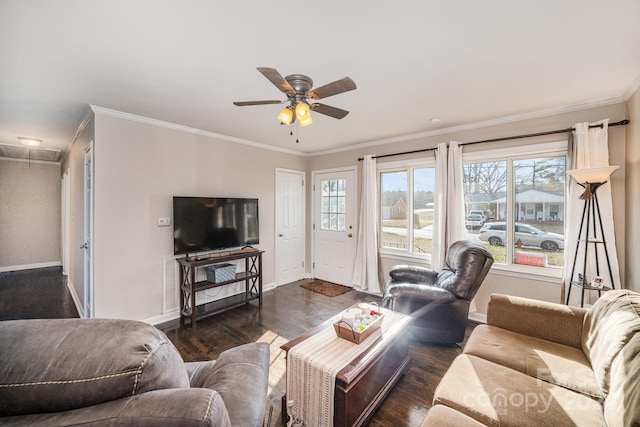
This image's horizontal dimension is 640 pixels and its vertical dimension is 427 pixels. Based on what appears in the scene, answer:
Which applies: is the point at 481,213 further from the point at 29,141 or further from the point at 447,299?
the point at 29,141

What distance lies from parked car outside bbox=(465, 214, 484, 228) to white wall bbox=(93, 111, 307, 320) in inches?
138

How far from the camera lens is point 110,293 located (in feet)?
9.51

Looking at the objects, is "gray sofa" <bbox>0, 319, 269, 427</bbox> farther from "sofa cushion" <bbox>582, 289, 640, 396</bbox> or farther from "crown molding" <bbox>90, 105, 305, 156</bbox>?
"crown molding" <bbox>90, 105, 305, 156</bbox>

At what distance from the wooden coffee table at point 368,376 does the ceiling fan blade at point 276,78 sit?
1.73m

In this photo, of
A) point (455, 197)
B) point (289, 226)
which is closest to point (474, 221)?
point (455, 197)

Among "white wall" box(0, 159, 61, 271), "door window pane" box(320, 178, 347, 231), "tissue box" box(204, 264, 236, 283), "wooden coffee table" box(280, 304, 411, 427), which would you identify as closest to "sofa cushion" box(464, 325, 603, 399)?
"wooden coffee table" box(280, 304, 411, 427)

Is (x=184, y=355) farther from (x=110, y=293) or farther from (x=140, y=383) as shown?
(x=140, y=383)

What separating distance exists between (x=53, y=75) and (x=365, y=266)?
13.7ft

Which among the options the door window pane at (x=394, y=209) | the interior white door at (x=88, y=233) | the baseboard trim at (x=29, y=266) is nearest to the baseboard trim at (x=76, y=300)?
the interior white door at (x=88, y=233)

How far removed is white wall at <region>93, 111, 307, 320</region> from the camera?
2854 mm

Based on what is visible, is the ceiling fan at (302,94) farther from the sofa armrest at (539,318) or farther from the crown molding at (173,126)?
the sofa armrest at (539,318)

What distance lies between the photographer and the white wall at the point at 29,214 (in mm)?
5453

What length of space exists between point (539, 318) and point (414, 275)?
1417 mm

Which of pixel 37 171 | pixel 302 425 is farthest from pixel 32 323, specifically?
pixel 37 171
